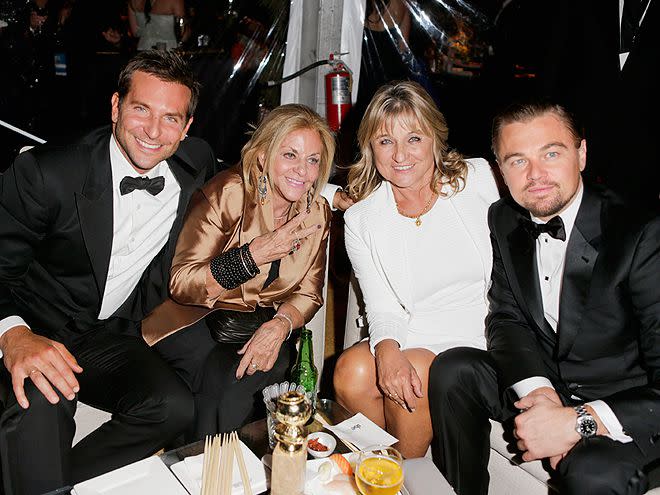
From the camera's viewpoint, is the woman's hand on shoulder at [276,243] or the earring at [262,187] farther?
the earring at [262,187]

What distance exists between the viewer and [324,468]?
131 cm

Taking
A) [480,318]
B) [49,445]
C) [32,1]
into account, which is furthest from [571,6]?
[32,1]

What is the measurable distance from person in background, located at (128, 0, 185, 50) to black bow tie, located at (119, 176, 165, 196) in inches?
108

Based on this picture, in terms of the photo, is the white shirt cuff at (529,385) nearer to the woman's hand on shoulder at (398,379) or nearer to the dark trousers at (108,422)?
the woman's hand on shoulder at (398,379)

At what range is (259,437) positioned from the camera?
4.78ft

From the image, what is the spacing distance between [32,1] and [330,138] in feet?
11.2

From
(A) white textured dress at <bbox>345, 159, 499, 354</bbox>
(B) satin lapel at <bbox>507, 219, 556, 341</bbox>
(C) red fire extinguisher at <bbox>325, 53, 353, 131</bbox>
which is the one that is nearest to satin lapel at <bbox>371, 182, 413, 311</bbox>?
(A) white textured dress at <bbox>345, 159, 499, 354</bbox>

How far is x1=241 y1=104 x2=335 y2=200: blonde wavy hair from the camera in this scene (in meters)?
2.03

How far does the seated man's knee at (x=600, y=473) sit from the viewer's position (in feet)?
4.38

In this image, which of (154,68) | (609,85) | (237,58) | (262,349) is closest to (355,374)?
(262,349)

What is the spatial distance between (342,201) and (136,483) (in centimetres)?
131

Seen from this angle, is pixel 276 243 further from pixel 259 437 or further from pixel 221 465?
pixel 221 465

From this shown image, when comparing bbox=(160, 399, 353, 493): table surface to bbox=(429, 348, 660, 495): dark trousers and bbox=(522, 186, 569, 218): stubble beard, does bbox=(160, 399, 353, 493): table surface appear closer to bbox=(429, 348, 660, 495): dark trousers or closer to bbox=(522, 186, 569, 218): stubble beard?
bbox=(429, 348, 660, 495): dark trousers

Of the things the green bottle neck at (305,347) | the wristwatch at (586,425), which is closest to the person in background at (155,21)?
the green bottle neck at (305,347)
